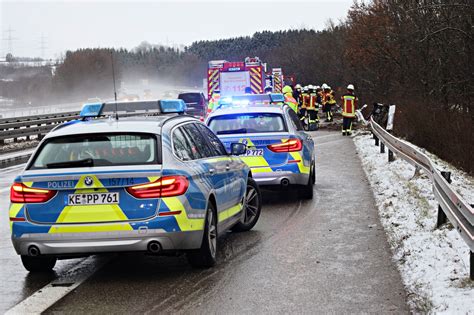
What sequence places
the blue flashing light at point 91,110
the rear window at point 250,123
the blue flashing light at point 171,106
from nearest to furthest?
the blue flashing light at point 91,110 < the blue flashing light at point 171,106 < the rear window at point 250,123

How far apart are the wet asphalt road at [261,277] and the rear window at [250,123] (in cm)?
211

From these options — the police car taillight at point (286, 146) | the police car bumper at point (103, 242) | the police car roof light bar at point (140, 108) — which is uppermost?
the police car roof light bar at point (140, 108)

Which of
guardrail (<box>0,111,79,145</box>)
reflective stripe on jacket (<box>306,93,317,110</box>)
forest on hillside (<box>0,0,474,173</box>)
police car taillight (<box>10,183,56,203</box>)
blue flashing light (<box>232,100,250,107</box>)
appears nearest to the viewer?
police car taillight (<box>10,183,56,203</box>)

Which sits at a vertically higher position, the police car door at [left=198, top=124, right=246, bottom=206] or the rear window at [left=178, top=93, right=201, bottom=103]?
the police car door at [left=198, top=124, right=246, bottom=206]

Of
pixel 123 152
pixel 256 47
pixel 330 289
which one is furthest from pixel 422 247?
pixel 256 47

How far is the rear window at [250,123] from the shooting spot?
1230cm

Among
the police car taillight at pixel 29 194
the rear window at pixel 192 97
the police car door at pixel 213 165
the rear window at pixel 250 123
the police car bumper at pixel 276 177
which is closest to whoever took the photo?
the police car taillight at pixel 29 194

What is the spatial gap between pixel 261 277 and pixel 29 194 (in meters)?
2.23

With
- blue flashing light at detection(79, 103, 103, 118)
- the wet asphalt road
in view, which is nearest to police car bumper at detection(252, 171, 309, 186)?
the wet asphalt road

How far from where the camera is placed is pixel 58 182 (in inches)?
267

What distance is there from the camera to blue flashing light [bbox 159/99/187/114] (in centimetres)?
887

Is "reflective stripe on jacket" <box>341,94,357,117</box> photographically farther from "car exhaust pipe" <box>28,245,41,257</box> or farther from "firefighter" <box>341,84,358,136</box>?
"car exhaust pipe" <box>28,245,41,257</box>

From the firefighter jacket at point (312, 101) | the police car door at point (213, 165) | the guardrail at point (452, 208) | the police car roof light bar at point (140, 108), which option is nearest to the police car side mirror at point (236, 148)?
the police car door at point (213, 165)

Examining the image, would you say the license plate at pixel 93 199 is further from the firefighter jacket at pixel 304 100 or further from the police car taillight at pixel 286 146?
the firefighter jacket at pixel 304 100
